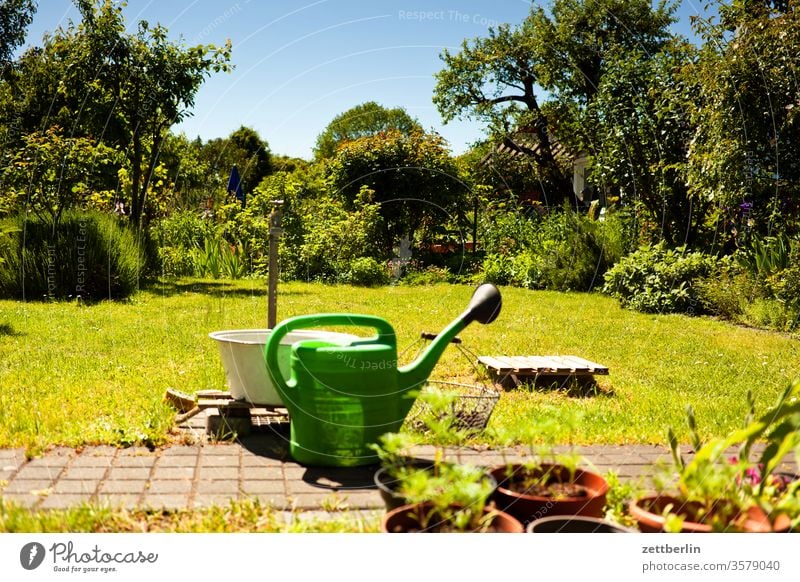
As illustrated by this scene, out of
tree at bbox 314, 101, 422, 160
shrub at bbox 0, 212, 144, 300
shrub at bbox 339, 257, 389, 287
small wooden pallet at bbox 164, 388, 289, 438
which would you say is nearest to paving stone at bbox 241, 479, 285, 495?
small wooden pallet at bbox 164, 388, 289, 438

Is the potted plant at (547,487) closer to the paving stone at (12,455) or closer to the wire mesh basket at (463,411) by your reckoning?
the wire mesh basket at (463,411)

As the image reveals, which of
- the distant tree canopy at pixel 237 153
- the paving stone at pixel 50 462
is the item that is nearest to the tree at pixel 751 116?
the distant tree canopy at pixel 237 153

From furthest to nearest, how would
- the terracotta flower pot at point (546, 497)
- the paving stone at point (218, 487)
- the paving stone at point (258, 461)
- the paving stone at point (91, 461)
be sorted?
the paving stone at point (258, 461) → the paving stone at point (91, 461) → the paving stone at point (218, 487) → the terracotta flower pot at point (546, 497)

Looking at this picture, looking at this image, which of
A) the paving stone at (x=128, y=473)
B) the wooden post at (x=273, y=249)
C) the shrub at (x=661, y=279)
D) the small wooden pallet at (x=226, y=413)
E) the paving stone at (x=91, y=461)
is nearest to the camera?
the paving stone at (x=128, y=473)

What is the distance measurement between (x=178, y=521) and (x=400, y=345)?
8.12 feet

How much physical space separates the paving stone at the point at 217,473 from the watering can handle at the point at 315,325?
35 cm

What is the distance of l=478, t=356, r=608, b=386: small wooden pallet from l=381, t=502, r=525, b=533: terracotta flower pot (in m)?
2.65

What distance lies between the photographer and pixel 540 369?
4527mm

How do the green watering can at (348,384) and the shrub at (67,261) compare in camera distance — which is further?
the shrub at (67,261)

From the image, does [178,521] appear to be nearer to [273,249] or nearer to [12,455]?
[12,455]

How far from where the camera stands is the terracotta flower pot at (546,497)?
6.55ft

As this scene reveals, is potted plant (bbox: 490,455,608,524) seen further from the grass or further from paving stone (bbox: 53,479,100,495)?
paving stone (bbox: 53,479,100,495)
